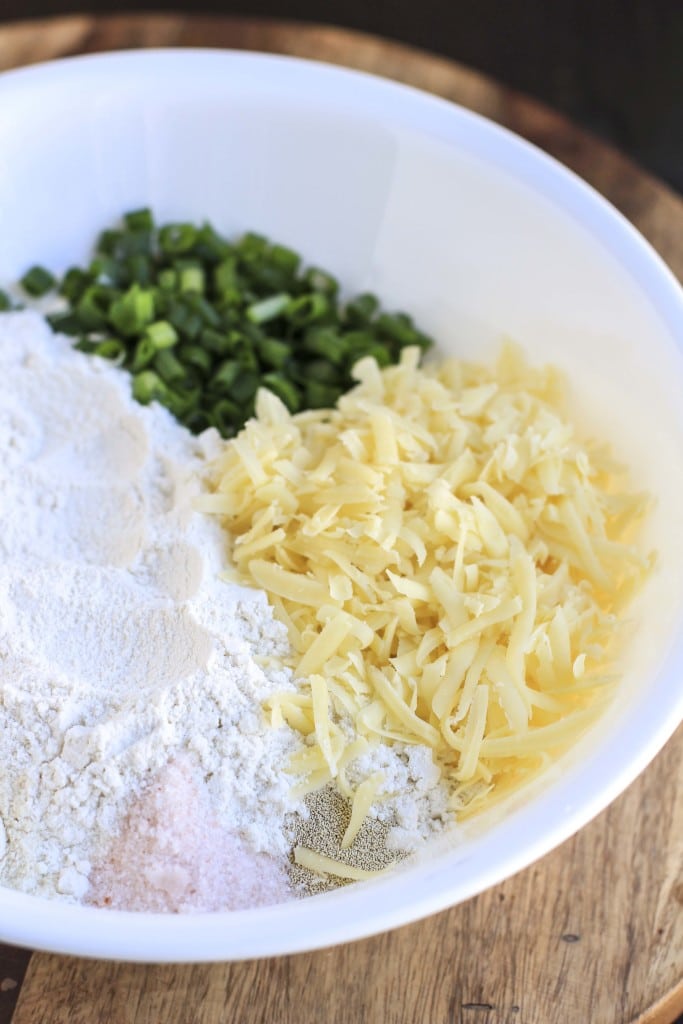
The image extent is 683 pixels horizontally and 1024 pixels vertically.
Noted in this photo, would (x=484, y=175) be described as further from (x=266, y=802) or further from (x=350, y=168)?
(x=266, y=802)

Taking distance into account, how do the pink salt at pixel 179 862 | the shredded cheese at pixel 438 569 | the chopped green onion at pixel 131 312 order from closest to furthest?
the pink salt at pixel 179 862
the shredded cheese at pixel 438 569
the chopped green onion at pixel 131 312

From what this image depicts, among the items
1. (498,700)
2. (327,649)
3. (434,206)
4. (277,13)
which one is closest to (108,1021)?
(327,649)

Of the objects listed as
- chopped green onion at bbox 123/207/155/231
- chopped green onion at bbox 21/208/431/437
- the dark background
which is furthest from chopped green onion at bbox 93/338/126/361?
the dark background

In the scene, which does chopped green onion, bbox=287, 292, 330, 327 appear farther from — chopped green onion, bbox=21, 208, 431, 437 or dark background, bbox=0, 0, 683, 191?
dark background, bbox=0, 0, 683, 191

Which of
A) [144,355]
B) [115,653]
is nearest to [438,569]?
[115,653]

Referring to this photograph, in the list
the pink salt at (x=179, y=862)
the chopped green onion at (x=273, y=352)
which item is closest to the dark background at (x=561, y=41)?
the chopped green onion at (x=273, y=352)

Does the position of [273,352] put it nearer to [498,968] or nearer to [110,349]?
[110,349]

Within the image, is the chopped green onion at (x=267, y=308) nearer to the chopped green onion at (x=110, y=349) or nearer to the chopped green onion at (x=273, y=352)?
the chopped green onion at (x=273, y=352)

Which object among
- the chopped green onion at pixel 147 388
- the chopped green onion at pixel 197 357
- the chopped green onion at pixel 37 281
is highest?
the chopped green onion at pixel 197 357
